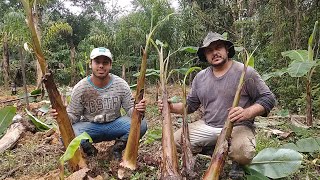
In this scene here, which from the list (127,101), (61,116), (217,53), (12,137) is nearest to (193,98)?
(217,53)

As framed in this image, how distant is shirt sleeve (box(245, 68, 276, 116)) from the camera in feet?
8.38

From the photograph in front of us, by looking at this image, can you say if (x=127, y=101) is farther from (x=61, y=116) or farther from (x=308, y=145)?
(x=308, y=145)

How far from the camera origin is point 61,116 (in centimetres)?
245

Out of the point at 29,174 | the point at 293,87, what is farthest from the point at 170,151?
the point at 293,87

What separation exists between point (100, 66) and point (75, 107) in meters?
0.48

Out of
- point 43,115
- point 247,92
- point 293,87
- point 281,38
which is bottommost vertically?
point 43,115

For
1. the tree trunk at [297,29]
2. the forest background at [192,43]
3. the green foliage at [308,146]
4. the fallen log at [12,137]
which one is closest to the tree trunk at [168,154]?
the forest background at [192,43]

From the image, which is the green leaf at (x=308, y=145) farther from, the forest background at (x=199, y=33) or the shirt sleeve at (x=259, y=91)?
the forest background at (x=199, y=33)

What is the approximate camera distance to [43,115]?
20.5 ft

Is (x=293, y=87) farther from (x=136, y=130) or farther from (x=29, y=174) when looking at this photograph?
(x=29, y=174)

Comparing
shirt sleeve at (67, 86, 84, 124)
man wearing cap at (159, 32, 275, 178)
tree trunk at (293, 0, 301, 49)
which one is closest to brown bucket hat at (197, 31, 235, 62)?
man wearing cap at (159, 32, 275, 178)

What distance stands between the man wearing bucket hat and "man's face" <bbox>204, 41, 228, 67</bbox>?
92 centimetres

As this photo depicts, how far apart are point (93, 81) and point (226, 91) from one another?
4.20 feet

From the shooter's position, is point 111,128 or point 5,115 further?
point 111,128
